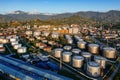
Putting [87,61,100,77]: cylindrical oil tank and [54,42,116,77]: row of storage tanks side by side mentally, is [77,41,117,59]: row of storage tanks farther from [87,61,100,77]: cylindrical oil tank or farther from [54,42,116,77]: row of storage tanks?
[87,61,100,77]: cylindrical oil tank

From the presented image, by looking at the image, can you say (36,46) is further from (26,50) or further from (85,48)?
(85,48)

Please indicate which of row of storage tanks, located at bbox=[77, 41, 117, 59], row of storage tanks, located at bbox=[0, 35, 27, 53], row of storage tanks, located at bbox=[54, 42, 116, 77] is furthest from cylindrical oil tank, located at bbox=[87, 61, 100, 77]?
row of storage tanks, located at bbox=[0, 35, 27, 53]

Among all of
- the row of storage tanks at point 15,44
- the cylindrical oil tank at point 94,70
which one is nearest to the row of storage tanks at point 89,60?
the cylindrical oil tank at point 94,70

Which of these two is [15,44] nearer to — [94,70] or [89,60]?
[89,60]

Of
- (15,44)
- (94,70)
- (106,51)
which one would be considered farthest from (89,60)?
(15,44)

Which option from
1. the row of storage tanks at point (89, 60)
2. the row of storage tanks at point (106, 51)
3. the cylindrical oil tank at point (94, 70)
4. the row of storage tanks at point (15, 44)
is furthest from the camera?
the row of storage tanks at point (15, 44)

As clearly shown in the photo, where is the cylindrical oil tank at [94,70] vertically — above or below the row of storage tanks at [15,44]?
below

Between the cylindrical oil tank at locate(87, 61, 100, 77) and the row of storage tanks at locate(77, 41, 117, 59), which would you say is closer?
the cylindrical oil tank at locate(87, 61, 100, 77)

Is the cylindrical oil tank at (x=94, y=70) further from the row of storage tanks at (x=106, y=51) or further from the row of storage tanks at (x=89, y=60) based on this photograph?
the row of storage tanks at (x=106, y=51)

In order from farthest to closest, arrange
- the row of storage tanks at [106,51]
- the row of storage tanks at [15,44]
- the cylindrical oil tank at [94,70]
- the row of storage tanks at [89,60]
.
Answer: the row of storage tanks at [15,44] → the row of storage tanks at [106,51] → the row of storage tanks at [89,60] → the cylindrical oil tank at [94,70]

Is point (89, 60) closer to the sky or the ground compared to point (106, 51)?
closer to the ground

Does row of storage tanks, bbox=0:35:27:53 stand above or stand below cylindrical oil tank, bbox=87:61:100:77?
above

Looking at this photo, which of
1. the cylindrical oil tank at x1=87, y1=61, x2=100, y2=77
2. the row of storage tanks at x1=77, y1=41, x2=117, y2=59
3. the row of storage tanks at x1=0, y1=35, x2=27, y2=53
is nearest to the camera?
the cylindrical oil tank at x1=87, y1=61, x2=100, y2=77
